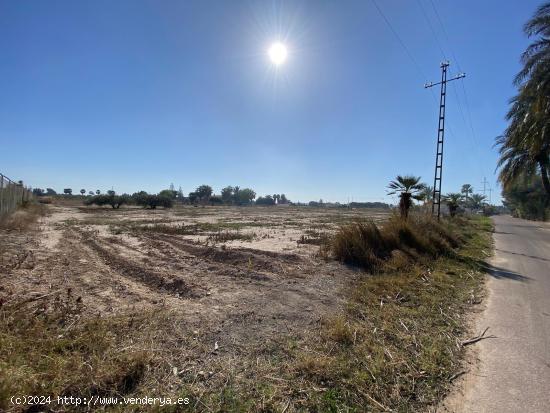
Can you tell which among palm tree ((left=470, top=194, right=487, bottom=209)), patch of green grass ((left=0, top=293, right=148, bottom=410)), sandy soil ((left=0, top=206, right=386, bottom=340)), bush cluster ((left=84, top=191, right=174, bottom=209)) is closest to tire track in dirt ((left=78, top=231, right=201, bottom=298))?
sandy soil ((left=0, top=206, right=386, bottom=340))

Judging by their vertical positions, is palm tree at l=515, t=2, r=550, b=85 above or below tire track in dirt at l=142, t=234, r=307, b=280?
above

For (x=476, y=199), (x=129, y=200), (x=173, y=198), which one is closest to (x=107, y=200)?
(x=129, y=200)

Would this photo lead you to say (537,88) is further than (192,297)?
Yes

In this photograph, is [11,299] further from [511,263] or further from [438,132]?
[438,132]

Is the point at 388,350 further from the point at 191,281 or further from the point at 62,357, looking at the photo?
the point at 191,281

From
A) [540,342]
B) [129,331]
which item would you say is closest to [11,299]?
[129,331]

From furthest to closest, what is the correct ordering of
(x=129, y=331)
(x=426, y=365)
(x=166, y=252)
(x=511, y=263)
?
1. (x=511, y=263)
2. (x=166, y=252)
3. (x=129, y=331)
4. (x=426, y=365)

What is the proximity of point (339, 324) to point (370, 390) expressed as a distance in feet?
4.19

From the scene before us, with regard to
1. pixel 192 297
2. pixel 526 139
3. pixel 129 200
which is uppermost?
pixel 526 139

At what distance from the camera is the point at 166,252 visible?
943cm

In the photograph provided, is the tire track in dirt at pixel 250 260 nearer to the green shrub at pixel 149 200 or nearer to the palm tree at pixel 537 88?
the palm tree at pixel 537 88

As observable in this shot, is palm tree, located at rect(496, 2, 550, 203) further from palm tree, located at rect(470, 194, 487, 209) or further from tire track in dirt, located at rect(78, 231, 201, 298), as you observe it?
palm tree, located at rect(470, 194, 487, 209)

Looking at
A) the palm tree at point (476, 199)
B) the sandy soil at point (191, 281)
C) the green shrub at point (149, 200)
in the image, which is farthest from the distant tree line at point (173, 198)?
the palm tree at point (476, 199)

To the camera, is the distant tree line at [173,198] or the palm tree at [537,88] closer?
the palm tree at [537,88]
